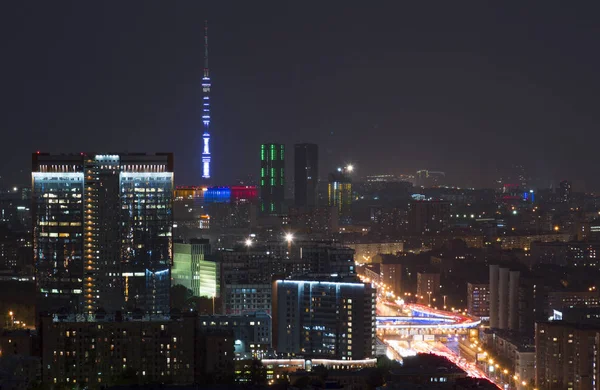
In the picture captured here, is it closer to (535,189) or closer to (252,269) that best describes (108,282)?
(252,269)

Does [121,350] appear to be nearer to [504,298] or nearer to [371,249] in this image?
[504,298]

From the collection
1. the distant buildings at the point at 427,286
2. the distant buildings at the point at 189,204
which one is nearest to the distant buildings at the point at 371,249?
the distant buildings at the point at 189,204

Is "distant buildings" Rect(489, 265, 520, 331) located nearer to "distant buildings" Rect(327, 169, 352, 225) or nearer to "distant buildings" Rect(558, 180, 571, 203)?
"distant buildings" Rect(327, 169, 352, 225)

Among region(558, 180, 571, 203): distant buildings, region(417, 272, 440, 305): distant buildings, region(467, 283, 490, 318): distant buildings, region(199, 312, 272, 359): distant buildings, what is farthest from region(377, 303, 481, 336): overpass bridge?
region(558, 180, 571, 203): distant buildings

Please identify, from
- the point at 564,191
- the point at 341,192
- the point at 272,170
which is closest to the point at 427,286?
the point at 272,170

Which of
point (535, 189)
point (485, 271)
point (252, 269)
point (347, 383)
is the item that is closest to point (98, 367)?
point (347, 383)
